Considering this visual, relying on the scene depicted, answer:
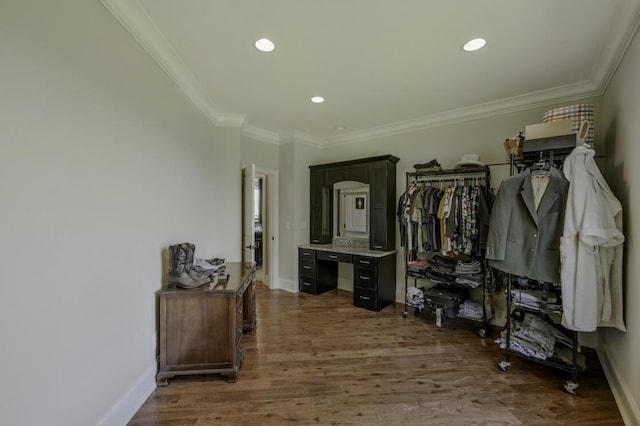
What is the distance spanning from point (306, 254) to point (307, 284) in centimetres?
50

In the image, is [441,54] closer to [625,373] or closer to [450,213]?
[450,213]

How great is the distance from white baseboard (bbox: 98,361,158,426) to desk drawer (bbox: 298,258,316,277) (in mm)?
2578

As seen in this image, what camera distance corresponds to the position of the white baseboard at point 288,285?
4.65 m

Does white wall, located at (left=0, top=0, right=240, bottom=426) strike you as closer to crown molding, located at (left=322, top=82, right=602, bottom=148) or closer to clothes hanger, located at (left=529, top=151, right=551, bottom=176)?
crown molding, located at (left=322, top=82, right=602, bottom=148)

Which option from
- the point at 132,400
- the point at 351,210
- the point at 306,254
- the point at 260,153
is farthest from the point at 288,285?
the point at 132,400

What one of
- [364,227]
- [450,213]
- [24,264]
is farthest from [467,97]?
[24,264]

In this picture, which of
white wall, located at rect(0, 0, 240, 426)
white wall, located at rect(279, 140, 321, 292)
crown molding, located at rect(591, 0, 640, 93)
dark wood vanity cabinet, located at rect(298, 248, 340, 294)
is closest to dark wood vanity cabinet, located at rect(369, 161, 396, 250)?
dark wood vanity cabinet, located at rect(298, 248, 340, 294)

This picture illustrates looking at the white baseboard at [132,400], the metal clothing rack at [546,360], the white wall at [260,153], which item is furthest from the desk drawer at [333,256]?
the white baseboard at [132,400]

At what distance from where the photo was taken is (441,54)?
7.47 ft

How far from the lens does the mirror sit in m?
4.46

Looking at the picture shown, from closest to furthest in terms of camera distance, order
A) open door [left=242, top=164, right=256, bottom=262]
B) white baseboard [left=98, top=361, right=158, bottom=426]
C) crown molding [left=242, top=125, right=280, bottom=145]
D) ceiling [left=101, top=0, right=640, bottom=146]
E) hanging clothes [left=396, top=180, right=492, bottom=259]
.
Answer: white baseboard [left=98, top=361, right=158, bottom=426] < ceiling [left=101, top=0, right=640, bottom=146] < hanging clothes [left=396, top=180, right=492, bottom=259] < open door [left=242, top=164, right=256, bottom=262] < crown molding [left=242, top=125, right=280, bottom=145]

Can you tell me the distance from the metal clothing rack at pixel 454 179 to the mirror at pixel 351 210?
0.87m

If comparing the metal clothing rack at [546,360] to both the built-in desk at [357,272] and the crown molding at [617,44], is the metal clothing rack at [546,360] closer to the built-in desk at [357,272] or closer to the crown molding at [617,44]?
the crown molding at [617,44]

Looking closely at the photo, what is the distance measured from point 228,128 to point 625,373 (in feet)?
14.8
